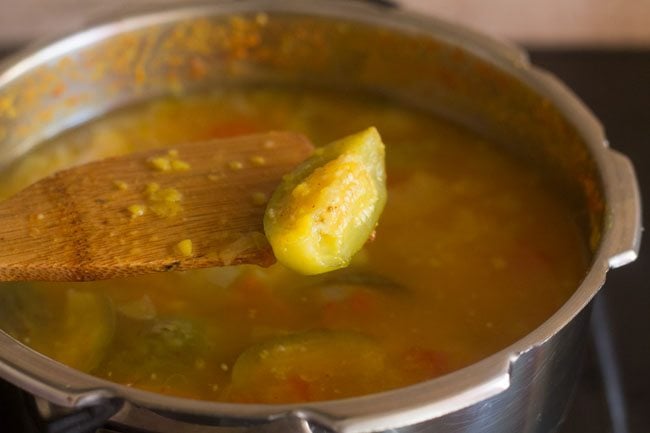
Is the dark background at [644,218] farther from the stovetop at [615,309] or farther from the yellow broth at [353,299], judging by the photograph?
the yellow broth at [353,299]

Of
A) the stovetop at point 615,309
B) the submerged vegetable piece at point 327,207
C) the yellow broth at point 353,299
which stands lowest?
the stovetop at point 615,309

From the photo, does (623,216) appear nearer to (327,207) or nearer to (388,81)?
(327,207)

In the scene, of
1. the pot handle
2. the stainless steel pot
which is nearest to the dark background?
the stainless steel pot

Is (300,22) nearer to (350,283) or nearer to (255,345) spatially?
(350,283)

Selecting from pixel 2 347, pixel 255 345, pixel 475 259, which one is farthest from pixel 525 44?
pixel 2 347

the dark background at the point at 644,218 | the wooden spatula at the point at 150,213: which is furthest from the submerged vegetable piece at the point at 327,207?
the dark background at the point at 644,218

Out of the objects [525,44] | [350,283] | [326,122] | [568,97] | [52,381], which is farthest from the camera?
[525,44]
